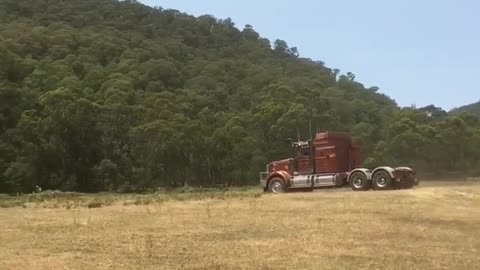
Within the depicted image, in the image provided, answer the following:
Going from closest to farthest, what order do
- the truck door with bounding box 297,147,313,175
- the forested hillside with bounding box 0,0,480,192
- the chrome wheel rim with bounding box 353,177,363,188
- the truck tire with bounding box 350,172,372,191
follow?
the truck tire with bounding box 350,172,372,191, the chrome wheel rim with bounding box 353,177,363,188, the truck door with bounding box 297,147,313,175, the forested hillside with bounding box 0,0,480,192

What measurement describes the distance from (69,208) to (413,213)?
12.5 m

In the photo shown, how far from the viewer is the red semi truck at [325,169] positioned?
108 ft

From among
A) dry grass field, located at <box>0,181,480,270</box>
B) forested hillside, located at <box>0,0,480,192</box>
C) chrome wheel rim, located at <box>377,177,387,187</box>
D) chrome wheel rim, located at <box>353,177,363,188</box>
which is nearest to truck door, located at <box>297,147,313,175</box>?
chrome wheel rim, located at <box>353,177,363,188</box>

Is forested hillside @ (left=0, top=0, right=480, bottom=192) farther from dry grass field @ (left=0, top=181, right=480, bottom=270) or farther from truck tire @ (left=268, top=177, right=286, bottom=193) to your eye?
dry grass field @ (left=0, top=181, right=480, bottom=270)

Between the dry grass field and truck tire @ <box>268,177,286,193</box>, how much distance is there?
1091 cm

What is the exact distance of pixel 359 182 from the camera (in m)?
32.7

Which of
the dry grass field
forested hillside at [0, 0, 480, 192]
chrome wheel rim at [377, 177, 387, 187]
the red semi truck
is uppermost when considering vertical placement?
forested hillside at [0, 0, 480, 192]

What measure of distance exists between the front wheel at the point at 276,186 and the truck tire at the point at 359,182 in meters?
3.91

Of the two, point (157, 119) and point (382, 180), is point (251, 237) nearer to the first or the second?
point (382, 180)

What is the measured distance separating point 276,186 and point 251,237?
67.9ft

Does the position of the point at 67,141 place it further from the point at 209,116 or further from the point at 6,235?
the point at 6,235

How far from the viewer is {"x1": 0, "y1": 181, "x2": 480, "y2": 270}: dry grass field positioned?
11.1 meters

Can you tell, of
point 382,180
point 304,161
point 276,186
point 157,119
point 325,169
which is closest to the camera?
point 382,180

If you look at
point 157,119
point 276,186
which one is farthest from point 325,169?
point 157,119
